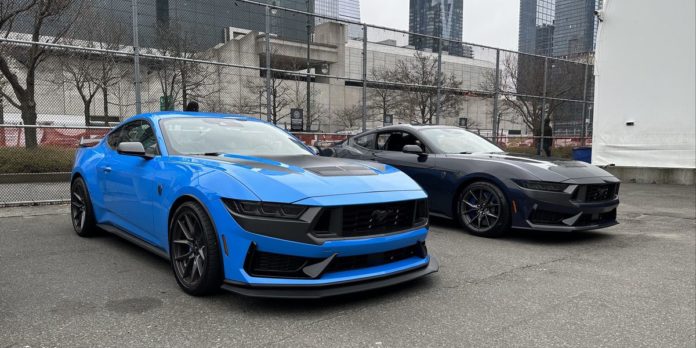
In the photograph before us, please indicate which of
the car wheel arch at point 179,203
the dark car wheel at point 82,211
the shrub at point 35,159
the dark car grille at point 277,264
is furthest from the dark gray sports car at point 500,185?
the shrub at point 35,159

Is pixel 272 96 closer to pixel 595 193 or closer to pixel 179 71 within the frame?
pixel 179 71

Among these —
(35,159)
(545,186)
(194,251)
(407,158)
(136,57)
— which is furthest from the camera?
(35,159)

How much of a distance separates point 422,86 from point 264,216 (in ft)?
35.4

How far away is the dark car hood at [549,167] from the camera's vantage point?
5.61 m

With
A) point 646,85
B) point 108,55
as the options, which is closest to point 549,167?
point 108,55

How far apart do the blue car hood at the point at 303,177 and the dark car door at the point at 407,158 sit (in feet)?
7.77

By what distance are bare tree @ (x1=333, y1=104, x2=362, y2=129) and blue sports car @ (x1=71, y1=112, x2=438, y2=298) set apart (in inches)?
290

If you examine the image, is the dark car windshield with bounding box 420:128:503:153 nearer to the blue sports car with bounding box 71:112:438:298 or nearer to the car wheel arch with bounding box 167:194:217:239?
the blue sports car with bounding box 71:112:438:298

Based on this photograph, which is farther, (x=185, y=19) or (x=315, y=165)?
(x=185, y=19)

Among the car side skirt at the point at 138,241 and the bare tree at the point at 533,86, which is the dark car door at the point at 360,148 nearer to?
the car side skirt at the point at 138,241

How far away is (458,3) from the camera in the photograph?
2695 centimetres

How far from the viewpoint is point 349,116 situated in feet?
39.5

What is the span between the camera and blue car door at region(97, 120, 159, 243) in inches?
164

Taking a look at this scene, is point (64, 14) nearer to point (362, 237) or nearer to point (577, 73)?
point (362, 237)
